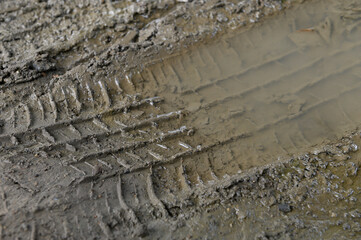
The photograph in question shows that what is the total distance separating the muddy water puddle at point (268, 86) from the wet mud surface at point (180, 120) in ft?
0.05

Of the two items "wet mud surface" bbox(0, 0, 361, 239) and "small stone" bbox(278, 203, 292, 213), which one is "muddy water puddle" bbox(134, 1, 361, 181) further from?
"small stone" bbox(278, 203, 292, 213)

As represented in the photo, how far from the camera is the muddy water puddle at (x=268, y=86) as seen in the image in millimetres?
3555

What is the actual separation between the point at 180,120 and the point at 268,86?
117cm

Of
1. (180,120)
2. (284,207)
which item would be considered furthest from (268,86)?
(284,207)

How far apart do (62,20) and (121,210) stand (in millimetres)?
3015

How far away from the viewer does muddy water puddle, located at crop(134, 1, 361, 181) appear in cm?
355

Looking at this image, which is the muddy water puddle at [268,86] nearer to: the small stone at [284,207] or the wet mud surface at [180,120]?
A: the wet mud surface at [180,120]

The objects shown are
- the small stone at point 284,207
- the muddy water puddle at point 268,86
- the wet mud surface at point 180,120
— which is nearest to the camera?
the wet mud surface at point 180,120

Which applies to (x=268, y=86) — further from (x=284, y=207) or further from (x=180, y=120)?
(x=284, y=207)

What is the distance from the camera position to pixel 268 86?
4016 mm

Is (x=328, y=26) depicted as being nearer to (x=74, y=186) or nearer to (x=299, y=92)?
(x=299, y=92)

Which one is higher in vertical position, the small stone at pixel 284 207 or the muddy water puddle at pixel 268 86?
the muddy water puddle at pixel 268 86

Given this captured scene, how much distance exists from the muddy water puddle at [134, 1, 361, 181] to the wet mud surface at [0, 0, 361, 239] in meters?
0.02

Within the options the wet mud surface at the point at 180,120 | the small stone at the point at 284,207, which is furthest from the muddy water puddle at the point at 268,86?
the small stone at the point at 284,207
